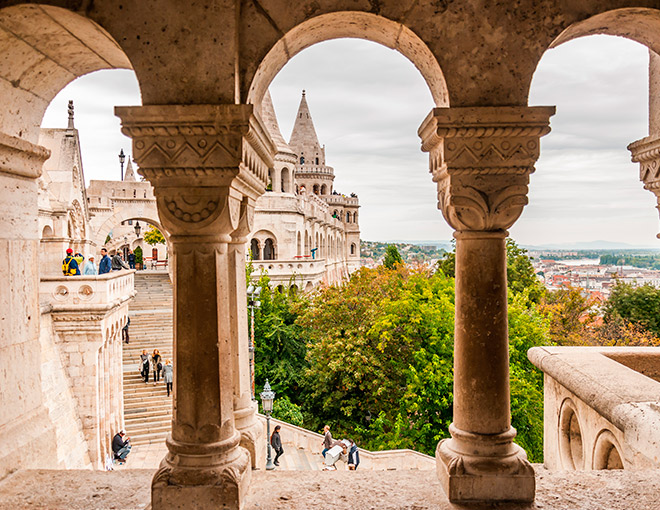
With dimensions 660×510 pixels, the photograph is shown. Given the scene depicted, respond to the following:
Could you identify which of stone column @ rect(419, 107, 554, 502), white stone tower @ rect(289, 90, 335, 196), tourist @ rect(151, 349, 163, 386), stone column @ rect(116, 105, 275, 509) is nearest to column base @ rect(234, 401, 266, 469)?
stone column @ rect(116, 105, 275, 509)

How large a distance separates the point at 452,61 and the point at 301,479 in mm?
2947

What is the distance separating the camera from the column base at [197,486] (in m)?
3.03

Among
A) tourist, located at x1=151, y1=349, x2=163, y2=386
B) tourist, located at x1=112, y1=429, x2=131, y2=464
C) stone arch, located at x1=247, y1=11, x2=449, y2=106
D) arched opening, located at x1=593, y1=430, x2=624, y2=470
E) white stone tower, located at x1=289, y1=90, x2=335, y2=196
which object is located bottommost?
tourist, located at x1=112, y1=429, x2=131, y2=464

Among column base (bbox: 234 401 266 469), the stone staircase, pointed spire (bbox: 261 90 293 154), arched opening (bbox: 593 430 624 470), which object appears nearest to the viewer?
column base (bbox: 234 401 266 469)

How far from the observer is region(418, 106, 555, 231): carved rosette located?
3.06 m

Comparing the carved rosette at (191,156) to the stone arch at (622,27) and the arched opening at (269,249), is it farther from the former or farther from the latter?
the arched opening at (269,249)

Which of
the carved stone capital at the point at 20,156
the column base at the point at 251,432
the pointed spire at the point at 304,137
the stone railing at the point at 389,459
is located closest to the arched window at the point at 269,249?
the stone railing at the point at 389,459

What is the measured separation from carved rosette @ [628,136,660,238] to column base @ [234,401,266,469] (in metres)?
3.51

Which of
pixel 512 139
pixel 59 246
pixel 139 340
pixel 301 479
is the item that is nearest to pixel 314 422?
pixel 139 340

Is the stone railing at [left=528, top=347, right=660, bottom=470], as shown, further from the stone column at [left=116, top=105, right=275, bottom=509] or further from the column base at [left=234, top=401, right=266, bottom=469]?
the stone column at [left=116, top=105, right=275, bottom=509]

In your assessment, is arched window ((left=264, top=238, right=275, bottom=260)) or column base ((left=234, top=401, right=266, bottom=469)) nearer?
column base ((left=234, top=401, right=266, bottom=469))

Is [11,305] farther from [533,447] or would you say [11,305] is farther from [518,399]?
[533,447]

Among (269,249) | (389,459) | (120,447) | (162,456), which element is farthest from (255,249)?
(389,459)

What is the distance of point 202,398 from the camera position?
3146mm
